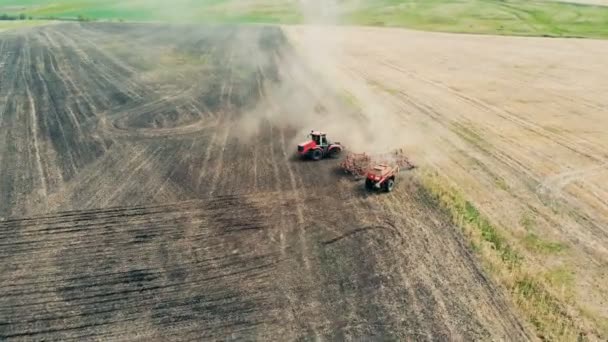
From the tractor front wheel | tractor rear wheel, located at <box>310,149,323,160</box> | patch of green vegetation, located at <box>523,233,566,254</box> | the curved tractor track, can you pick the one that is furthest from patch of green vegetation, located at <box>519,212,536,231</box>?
tractor rear wheel, located at <box>310,149,323,160</box>

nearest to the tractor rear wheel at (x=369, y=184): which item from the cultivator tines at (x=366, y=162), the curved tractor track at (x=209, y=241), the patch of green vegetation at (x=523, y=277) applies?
the curved tractor track at (x=209, y=241)

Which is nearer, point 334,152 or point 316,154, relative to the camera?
point 316,154

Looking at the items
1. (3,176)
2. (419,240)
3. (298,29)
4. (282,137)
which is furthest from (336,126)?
(298,29)

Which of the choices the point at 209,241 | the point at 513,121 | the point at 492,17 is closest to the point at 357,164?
the point at 209,241

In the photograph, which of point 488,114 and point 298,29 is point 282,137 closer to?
point 488,114

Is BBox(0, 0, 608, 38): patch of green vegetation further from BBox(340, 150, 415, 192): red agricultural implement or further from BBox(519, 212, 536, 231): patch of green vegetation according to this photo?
BBox(519, 212, 536, 231): patch of green vegetation

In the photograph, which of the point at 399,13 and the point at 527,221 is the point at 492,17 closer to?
the point at 399,13

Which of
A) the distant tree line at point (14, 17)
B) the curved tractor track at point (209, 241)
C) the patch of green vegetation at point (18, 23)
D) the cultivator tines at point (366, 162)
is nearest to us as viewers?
the curved tractor track at point (209, 241)

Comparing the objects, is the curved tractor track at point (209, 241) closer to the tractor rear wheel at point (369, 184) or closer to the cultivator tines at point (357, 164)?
the tractor rear wheel at point (369, 184)
